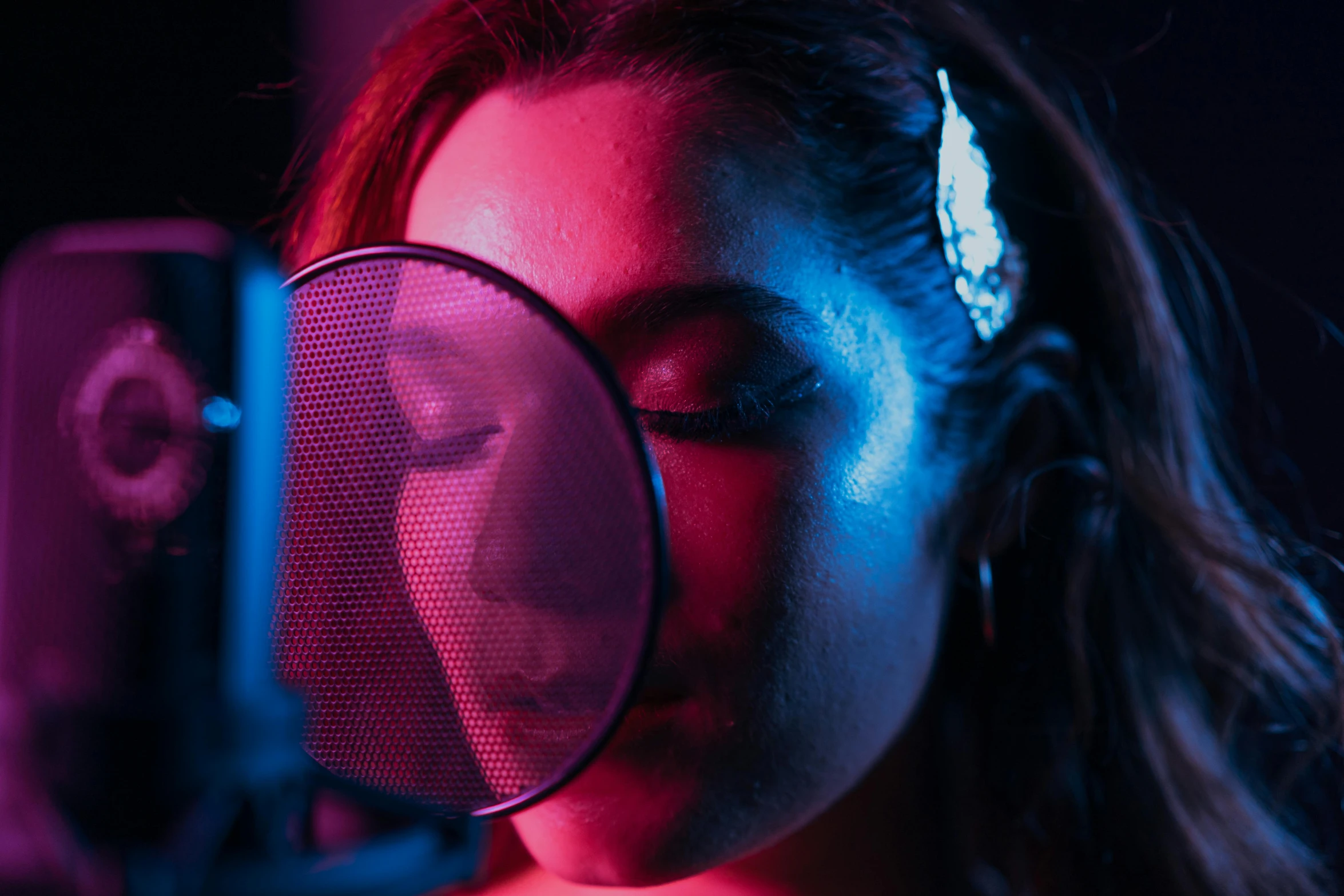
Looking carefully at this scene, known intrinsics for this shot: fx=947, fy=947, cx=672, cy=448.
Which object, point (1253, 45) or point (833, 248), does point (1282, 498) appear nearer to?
point (1253, 45)

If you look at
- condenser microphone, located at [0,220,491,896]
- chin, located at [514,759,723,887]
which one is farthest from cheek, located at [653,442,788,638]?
condenser microphone, located at [0,220,491,896]

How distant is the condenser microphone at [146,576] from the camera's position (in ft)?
1.22

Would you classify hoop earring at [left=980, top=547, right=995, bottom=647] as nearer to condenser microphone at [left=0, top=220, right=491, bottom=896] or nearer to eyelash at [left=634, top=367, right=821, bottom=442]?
eyelash at [left=634, top=367, right=821, bottom=442]

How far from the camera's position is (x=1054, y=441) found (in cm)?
95

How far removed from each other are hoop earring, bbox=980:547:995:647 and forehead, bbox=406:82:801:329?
1.25 ft

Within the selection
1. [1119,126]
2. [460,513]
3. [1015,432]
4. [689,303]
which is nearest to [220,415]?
[460,513]

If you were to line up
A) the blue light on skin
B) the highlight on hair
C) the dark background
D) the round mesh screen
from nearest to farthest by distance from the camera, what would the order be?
the blue light on skin
the round mesh screen
the highlight on hair
the dark background

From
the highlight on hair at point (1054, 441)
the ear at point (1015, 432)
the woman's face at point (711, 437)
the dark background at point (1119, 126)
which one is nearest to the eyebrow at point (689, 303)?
the woman's face at point (711, 437)

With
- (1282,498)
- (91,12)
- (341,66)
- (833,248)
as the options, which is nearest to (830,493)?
(833,248)

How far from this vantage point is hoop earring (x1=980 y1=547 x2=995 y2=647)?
0.92m

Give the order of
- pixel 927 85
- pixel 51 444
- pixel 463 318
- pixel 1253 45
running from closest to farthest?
pixel 51 444, pixel 463 318, pixel 927 85, pixel 1253 45

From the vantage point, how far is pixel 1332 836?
1.17 meters

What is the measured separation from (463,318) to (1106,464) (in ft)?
2.39

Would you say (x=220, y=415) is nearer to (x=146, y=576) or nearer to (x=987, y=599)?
(x=146, y=576)
